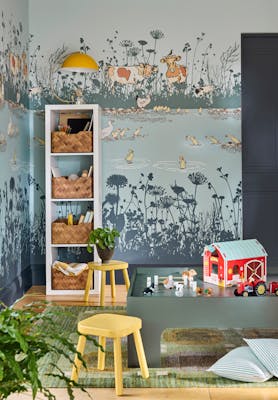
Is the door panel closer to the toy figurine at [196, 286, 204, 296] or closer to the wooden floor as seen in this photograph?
the toy figurine at [196, 286, 204, 296]

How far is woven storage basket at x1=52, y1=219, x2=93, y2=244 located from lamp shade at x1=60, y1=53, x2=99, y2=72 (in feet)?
4.49

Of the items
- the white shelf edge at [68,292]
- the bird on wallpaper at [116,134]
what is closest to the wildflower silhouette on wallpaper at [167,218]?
the bird on wallpaper at [116,134]

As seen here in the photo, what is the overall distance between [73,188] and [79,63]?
1.10 m

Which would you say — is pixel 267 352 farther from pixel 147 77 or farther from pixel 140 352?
pixel 147 77

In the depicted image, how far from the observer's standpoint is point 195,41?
6.16 m

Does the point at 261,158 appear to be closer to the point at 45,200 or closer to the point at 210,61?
the point at 210,61

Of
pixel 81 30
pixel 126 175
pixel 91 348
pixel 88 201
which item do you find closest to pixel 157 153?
pixel 126 175

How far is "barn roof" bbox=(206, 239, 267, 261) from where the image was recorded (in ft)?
13.0

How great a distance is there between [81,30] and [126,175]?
143 centimetres

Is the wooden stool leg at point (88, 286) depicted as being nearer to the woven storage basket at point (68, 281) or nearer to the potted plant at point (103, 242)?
the potted plant at point (103, 242)

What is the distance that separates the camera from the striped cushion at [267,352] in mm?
3369

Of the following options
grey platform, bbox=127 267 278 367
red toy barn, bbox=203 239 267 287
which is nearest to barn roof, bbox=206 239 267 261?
red toy barn, bbox=203 239 267 287

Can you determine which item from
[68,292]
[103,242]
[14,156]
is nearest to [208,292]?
[103,242]

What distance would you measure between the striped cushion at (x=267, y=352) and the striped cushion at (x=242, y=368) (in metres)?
0.03
